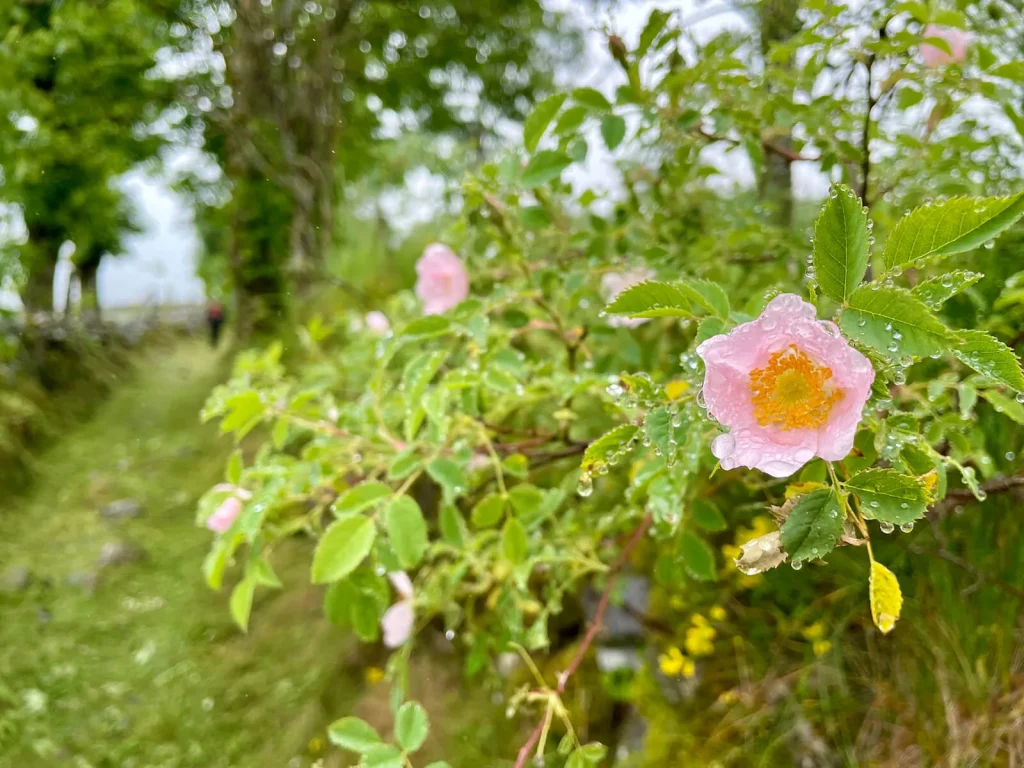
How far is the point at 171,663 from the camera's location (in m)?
1.31

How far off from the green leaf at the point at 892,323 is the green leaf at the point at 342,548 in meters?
0.38

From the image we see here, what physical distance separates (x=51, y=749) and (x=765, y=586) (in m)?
1.17

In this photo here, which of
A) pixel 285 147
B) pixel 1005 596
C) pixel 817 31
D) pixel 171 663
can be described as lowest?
pixel 171 663

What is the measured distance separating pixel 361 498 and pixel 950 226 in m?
0.44

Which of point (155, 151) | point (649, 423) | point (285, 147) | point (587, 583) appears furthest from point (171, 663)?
point (155, 151)

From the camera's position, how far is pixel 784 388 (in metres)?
0.33

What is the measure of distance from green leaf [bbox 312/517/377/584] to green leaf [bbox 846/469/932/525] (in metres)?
0.35

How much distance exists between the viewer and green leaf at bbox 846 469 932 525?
0.97ft

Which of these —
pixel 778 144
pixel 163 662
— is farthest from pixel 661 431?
pixel 163 662

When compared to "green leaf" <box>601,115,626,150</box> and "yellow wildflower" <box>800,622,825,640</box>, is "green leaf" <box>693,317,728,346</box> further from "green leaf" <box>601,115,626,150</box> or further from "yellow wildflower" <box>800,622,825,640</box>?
"yellow wildflower" <box>800,622,825,640</box>

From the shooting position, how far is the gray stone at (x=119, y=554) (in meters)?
1.76

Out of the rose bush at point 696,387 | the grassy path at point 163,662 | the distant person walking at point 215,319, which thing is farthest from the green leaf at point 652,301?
the distant person walking at point 215,319

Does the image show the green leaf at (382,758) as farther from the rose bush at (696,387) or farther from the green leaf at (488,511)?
the green leaf at (488,511)

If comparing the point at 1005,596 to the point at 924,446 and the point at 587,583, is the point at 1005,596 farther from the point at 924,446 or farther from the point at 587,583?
the point at 587,583
